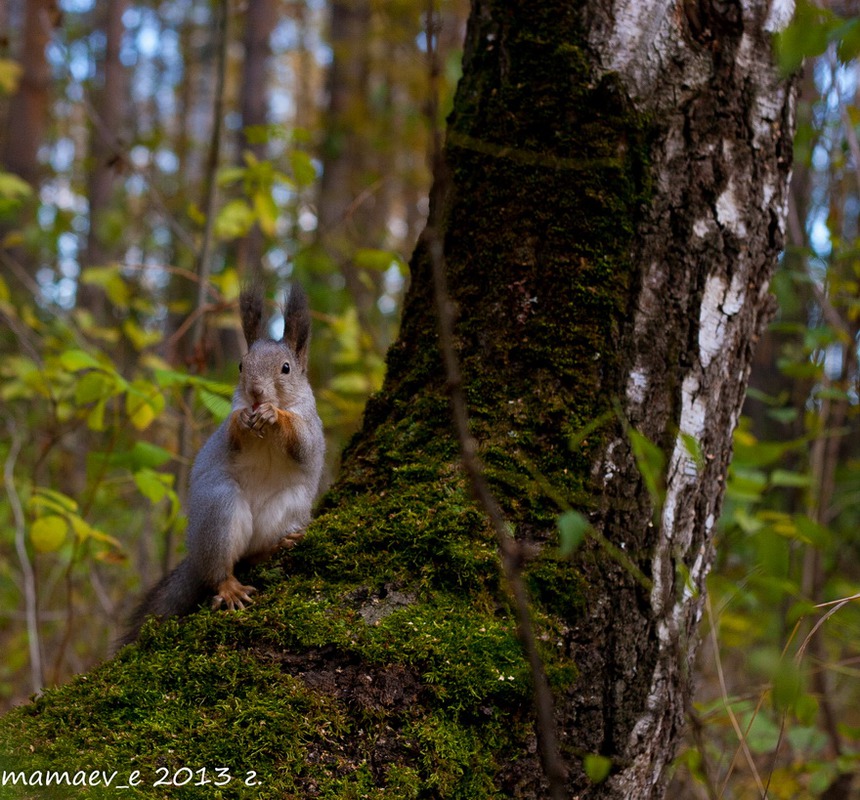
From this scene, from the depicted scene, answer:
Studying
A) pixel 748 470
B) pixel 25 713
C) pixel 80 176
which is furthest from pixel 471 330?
pixel 80 176

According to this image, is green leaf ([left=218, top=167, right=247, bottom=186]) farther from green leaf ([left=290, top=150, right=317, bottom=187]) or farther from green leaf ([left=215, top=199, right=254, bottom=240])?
green leaf ([left=290, top=150, right=317, bottom=187])

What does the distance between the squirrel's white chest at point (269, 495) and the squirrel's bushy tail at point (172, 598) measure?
168 mm

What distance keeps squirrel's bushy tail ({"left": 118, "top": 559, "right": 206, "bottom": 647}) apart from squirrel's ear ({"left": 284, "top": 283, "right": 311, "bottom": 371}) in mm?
730

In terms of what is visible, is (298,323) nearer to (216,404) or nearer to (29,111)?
(216,404)

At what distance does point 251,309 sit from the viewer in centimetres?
248

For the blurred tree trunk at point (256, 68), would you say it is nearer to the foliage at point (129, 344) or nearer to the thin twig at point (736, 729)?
the foliage at point (129, 344)

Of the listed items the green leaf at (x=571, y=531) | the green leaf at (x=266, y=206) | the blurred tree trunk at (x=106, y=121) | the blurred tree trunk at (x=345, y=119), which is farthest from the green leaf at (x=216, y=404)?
the blurred tree trunk at (x=106, y=121)

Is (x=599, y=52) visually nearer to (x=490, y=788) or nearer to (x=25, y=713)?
(x=490, y=788)

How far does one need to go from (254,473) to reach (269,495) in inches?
3.0

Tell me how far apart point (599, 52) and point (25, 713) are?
1.84 m

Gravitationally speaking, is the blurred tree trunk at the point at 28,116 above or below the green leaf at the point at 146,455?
above

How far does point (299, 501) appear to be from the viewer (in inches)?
92.4

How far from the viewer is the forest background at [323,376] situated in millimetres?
2562

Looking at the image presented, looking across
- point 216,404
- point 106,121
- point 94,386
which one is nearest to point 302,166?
point 216,404
